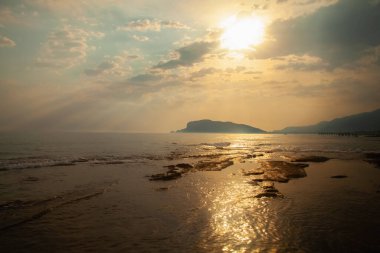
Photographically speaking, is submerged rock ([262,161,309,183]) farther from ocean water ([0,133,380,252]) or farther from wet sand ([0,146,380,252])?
ocean water ([0,133,380,252])

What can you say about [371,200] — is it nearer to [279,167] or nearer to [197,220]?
[197,220]

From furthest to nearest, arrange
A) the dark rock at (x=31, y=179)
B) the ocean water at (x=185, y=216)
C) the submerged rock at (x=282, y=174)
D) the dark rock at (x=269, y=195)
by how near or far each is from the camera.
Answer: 1. the submerged rock at (x=282, y=174)
2. the dark rock at (x=31, y=179)
3. the dark rock at (x=269, y=195)
4. the ocean water at (x=185, y=216)

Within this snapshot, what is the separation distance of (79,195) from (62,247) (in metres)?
11.6

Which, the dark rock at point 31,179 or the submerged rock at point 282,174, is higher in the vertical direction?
the dark rock at point 31,179

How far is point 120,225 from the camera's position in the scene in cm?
1603

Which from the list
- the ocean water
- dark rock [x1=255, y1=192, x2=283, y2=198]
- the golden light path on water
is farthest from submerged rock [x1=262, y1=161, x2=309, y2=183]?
dark rock [x1=255, y1=192, x2=283, y2=198]

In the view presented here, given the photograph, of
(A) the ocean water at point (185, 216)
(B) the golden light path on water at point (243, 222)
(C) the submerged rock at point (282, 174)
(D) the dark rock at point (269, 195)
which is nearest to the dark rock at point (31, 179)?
(A) the ocean water at point (185, 216)

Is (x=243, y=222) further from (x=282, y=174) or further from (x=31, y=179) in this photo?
(x=31, y=179)

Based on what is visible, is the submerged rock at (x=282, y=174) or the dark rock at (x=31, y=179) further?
the submerged rock at (x=282, y=174)

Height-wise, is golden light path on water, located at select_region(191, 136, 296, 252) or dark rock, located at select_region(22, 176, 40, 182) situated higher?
dark rock, located at select_region(22, 176, 40, 182)

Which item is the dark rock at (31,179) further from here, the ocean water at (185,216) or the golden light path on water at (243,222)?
the golden light path on water at (243,222)

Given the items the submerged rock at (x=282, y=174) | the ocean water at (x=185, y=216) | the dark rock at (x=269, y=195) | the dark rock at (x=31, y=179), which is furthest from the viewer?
the submerged rock at (x=282, y=174)

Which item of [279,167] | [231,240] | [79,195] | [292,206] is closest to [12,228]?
[79,195]

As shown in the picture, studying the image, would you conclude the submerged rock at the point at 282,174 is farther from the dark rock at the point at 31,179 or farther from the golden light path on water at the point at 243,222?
the dark rock at the point at 31,179
